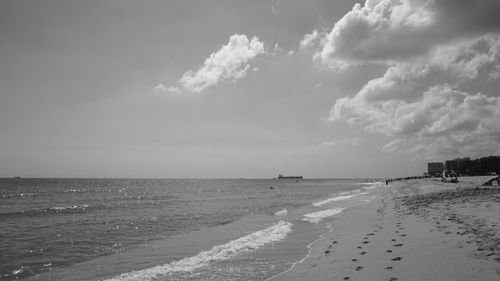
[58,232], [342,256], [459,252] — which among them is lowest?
[58,232]

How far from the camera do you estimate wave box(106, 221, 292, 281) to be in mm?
12039

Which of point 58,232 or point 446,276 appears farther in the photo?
point 58,232

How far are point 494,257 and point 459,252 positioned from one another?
3.97 ft

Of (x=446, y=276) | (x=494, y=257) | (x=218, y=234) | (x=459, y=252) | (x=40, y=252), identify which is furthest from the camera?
(x=218, y=234)

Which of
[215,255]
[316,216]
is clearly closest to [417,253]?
[215,255]

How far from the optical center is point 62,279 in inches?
483

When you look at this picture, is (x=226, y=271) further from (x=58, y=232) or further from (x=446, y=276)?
(x=58, y=232)

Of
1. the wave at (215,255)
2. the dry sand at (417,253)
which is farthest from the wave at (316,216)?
the dry sand at (417,253)

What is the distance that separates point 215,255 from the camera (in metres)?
14.8

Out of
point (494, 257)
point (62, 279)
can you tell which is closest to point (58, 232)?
point (62, 279)

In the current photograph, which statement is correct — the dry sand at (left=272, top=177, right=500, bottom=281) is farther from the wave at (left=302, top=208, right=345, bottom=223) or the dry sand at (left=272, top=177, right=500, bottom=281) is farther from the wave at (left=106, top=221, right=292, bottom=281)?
the wave at (left=302, top=208, right=345, bottom=223)

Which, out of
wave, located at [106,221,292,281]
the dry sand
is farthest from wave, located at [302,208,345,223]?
the dry sand

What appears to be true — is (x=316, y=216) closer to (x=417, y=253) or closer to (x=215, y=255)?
(x=215, y=255)

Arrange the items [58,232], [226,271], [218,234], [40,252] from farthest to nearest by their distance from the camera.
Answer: [58,232], [218,234], [40,252], [226,271]
